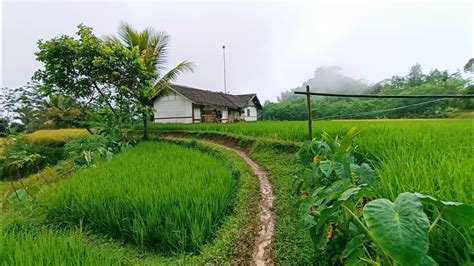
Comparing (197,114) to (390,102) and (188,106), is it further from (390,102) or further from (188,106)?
(390,102)

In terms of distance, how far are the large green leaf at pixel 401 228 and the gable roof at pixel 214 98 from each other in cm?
1828

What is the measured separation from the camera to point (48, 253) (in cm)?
227

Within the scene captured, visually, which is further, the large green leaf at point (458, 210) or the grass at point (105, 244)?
the grass at point (105, 244)

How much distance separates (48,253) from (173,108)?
18.2 metres

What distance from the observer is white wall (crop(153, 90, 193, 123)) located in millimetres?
19609

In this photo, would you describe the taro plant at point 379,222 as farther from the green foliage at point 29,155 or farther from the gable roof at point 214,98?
the gable roof at point 214,98

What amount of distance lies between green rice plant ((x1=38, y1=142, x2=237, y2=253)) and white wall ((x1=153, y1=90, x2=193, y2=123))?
1505 cm

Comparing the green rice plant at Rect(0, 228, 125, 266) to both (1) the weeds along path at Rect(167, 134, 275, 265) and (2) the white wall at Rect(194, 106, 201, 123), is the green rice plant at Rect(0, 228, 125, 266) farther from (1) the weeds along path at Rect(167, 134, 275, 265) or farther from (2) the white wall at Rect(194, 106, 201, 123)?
(2) the white wall at Rect(194, 106, 201, 123)

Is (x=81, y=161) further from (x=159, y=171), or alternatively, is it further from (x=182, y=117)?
(x=182, y=117)

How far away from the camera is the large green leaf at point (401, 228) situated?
1110 mm

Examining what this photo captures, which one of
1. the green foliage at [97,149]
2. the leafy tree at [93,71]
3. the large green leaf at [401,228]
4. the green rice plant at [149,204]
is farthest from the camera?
the leafy tree at [93,71]

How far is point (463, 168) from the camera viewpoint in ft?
6.97

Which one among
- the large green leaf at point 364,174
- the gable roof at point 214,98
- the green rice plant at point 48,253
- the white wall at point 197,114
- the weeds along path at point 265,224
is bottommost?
the weeds along path at point 265,224

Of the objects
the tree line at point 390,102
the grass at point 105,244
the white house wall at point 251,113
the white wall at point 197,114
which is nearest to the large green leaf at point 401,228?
the grass at point 105,244
